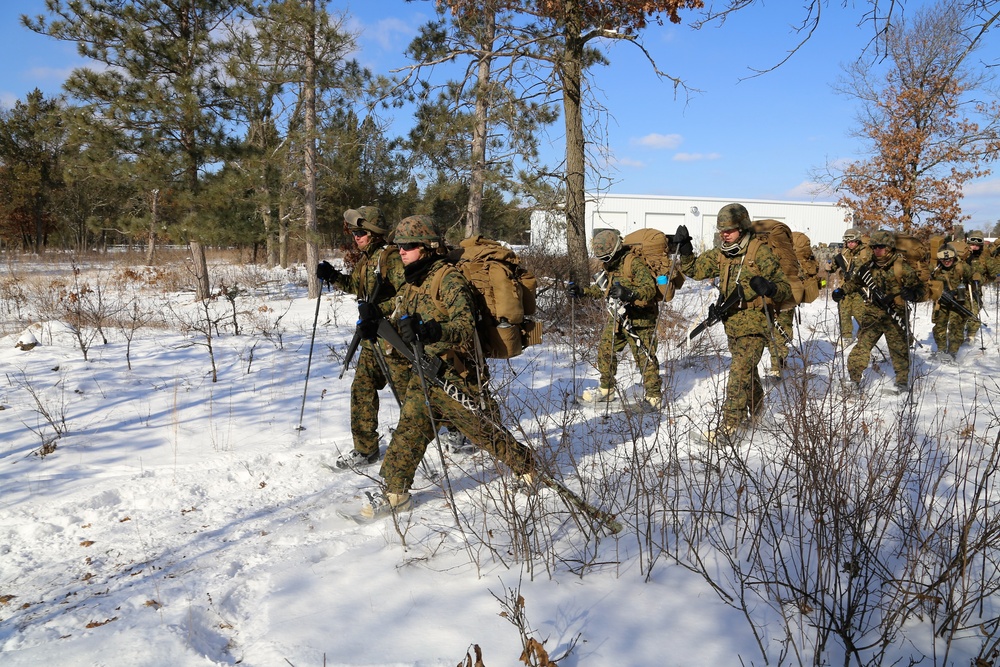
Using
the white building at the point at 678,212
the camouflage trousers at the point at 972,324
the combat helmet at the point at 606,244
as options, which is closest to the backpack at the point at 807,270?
the combat helmet at the point at 606,244

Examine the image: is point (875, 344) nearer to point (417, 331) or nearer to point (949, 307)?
point (949, 307)

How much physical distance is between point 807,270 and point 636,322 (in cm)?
185

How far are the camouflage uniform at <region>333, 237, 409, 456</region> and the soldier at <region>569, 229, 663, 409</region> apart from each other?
80.7 inches

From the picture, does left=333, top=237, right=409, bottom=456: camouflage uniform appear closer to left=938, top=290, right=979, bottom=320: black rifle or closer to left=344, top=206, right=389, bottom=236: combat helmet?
left=344, top=206, right=389, bottom=236: combat helmet

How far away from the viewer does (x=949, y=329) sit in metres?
8.20

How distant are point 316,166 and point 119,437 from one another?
985cm

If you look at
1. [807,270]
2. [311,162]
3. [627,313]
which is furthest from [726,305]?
[311,162]

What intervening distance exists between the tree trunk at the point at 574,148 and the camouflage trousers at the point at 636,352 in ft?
9.78

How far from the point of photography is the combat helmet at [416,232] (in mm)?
3447

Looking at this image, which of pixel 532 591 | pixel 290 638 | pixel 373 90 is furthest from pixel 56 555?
pixel 373 90

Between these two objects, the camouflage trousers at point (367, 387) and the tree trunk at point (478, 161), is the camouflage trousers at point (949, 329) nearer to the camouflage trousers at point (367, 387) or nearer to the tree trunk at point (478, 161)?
the tree trunk at point (478, 161)

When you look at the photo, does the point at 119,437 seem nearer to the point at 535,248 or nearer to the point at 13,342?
the point at 13,342

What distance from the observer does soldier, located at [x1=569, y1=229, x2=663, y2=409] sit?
5.49 meters

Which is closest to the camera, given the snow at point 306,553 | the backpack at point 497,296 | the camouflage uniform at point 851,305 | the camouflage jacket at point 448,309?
the snow at point 306,553
